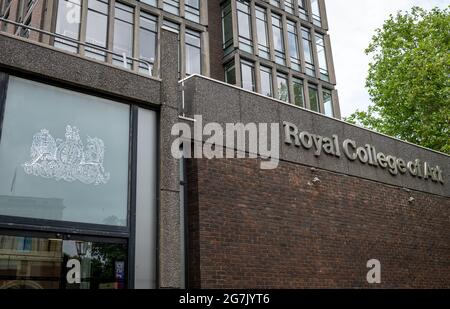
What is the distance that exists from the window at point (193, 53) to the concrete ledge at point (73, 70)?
1231 centimetres

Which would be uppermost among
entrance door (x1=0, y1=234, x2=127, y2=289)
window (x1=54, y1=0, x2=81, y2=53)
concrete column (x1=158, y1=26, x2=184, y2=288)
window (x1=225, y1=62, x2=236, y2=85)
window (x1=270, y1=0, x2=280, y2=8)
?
window (x1=270, y1=0, x2=280, y2=8)

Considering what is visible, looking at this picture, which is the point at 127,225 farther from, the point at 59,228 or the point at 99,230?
the point at 59,228

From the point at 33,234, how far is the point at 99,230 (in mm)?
1076

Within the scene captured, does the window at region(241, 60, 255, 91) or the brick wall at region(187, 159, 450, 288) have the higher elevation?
the window at region(241, 60, 255, 91)

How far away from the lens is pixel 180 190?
9477mm

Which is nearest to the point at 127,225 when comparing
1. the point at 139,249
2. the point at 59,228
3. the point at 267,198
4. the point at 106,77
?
the point at 139,249

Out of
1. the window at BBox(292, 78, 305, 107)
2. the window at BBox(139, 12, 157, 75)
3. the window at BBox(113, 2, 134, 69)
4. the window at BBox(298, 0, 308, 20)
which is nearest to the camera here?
the window at BBox(113, 2, 134, 69)

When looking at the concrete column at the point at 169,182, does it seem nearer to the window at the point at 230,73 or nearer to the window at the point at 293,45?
the window at the point at 230,73

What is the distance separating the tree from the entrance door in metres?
18.0

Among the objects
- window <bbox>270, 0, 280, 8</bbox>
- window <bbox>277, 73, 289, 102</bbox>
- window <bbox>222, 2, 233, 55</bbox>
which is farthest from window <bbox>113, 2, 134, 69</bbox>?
window <bbox>270, 0, 280, 8</bbox>

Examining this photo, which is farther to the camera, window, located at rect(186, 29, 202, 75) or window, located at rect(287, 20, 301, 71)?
window, located at rect(287, 20, 301, 71)

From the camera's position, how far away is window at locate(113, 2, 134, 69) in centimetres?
1906

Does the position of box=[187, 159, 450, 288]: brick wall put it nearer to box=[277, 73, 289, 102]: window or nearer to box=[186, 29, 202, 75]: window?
box=[186, 29, 202, 75]: window
